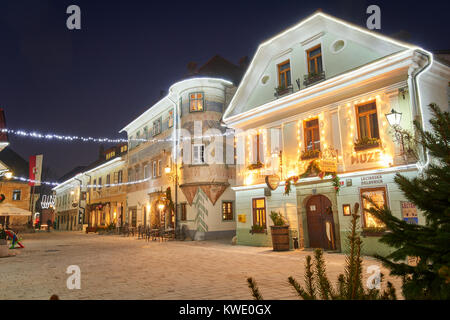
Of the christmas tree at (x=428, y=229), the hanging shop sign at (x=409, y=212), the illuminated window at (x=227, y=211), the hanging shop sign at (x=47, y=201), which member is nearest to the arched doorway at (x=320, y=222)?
the hanging shop sign at (x=409, y=212)

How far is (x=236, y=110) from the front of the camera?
1812cm

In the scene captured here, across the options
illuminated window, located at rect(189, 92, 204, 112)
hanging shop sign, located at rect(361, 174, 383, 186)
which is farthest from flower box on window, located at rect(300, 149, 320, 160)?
Answer: illuminated window, located at rect(189, 92, 204, 112)

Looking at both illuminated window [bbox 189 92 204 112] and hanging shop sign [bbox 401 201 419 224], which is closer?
hanging shop sign [bbox 401 201 419 224]

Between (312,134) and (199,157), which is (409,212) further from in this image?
(199,157)

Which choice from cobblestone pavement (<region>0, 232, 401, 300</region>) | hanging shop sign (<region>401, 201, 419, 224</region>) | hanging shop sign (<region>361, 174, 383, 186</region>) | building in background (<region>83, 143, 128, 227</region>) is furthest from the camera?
building in background (<region>83, 143, 128, 227</region>)

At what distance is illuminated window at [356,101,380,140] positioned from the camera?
40.3 feet

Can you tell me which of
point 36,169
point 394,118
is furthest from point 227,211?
point 36,169

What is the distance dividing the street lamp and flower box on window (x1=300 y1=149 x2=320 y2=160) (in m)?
3.21

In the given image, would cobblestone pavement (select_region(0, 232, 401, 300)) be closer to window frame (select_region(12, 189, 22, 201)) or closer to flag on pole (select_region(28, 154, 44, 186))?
flag on pole (select_region(28, 154, 44, 186))

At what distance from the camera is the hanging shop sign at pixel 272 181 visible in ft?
46.8
